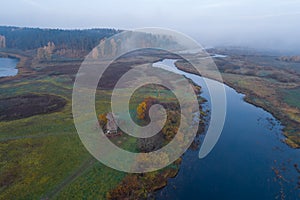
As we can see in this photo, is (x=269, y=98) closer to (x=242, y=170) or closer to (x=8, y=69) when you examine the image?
(x=242, y=170)

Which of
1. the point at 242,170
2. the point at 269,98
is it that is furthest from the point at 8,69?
the point at 242,170

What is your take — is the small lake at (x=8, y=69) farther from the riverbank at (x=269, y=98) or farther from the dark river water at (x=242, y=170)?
the dark river water at (x=242, y=170)

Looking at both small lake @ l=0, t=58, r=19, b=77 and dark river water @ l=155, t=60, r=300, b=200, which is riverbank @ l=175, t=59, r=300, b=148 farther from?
small lake @ l=0, t=58, r=19, b=77

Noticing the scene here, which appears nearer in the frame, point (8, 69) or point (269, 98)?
point (269, 98)

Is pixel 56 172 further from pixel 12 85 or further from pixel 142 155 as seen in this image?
pixel 12 85

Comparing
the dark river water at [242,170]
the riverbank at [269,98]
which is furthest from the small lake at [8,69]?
the dark river water at [242,170]

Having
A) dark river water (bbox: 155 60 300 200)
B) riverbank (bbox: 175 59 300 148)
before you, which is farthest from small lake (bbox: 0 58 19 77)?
dark river water (bbox: 155 60 300 200)

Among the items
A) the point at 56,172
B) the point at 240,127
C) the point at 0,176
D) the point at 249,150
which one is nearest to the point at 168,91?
the point at 240,127

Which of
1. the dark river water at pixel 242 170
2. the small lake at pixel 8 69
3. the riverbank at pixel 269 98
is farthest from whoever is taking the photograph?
the small lake at pixel 8 69

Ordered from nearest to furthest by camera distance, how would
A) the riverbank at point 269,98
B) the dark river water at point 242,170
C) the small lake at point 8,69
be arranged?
the dark river water at point 242,170 < the riverbank at point 269,98 < the small lake at point 8,69

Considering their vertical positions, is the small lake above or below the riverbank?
below
